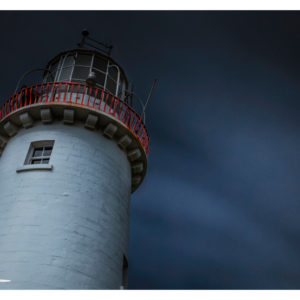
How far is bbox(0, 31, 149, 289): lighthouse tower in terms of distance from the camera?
9.71 m

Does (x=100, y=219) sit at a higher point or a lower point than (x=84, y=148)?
lower

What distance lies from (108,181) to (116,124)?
2.48 meters

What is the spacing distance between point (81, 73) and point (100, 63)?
48.9 inches

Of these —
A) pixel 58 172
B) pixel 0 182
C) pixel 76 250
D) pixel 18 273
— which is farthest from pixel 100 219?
pixel 0 182

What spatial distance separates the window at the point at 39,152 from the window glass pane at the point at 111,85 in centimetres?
468

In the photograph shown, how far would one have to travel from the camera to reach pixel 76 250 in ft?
33.2

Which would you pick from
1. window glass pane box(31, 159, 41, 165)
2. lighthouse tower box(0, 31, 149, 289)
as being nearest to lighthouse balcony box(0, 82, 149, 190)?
lighthouse tower box(0, 31, 149, 289)

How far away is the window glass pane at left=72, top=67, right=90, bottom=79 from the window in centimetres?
435

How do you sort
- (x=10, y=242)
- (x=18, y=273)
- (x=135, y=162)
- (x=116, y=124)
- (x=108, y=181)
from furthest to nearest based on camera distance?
1. (x=135, y=162)
2. (x=116, y=124)
3. (x=108, y=181)
4. (x=10, y=242)
5. (x=18, y=273)

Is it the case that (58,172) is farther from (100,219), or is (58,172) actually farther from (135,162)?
(135,162)

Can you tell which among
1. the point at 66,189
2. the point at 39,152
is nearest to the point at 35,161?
the point at 39,152

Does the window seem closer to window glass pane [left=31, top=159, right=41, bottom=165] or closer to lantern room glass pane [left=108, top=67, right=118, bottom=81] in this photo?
window glass pane [left=31, top=159, right=41, bottom=165]

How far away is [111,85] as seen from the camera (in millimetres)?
16203

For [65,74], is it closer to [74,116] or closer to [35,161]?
[74,116]
